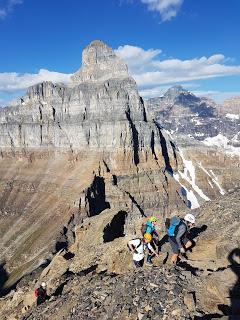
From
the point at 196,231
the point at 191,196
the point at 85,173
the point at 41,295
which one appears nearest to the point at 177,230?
the point at 196,231

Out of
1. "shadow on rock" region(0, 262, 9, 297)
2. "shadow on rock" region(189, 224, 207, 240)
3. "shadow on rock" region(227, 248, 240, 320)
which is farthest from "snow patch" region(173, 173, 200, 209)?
"shadow on rock" region(227, 248, 240, 320)

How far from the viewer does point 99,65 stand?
625 ft

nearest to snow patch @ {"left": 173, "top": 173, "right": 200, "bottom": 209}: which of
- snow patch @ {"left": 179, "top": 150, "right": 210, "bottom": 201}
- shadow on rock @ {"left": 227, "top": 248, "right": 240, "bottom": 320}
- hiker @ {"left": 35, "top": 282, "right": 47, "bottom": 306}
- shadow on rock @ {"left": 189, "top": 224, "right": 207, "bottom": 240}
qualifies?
snow patch @ {"left": 179, "top": 150, "right": 210, "bottom": 201}

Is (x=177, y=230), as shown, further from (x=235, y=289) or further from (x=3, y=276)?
(x=3, y=276)

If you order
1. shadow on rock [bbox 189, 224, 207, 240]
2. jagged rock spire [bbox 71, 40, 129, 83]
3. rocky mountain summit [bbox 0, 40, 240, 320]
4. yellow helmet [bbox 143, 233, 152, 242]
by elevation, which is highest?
jagged rock spire [bbox 71, 40, 129, 83]

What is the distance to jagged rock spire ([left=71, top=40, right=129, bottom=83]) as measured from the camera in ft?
607

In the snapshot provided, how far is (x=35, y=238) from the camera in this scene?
369ft

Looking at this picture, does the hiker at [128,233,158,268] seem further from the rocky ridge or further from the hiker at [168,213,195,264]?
the hiker at [168,213,195,264]

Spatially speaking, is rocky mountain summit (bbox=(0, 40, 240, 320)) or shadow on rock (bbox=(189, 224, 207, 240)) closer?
shadow on rock (bbox=(189, 224, 207, 240))

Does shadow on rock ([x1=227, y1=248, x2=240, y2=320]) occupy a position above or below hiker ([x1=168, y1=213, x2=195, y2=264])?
below

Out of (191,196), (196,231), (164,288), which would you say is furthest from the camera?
(191,196)

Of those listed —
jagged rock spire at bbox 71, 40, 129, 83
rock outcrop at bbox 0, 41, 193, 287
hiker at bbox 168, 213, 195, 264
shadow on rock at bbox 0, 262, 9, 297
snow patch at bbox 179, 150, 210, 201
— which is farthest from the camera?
jagged rock spire at bbox 71, 40, 129, 83

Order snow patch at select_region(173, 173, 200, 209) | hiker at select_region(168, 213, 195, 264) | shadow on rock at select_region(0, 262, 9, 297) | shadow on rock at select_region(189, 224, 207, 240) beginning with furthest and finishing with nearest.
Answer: snow patch at select_region(173, 173, 200, 209) → shadow on rock at select_region(0, 262, 9, 297) → shadow on rock at select_region(189, 224, 207, 240) → hiker at select_region(168, 213, 195, 264)

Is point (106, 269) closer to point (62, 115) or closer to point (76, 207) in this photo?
point (76, 207)
